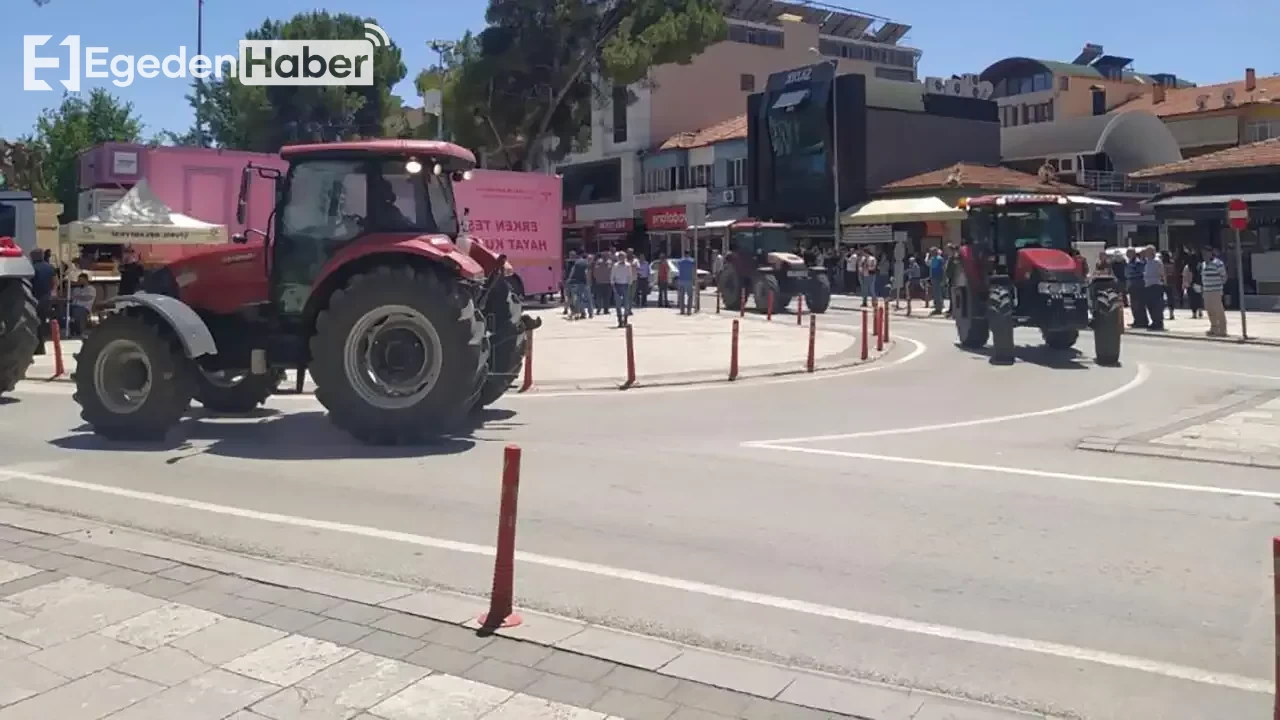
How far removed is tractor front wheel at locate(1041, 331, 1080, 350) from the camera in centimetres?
1952

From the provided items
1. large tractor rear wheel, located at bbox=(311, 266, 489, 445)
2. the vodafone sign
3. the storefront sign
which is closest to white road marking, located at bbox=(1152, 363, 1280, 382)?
large tractor rear wheel, located at bbox=(311, 266, 489, 445)

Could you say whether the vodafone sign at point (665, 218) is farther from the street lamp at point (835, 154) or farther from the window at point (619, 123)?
the street lamp at point (835, 154)

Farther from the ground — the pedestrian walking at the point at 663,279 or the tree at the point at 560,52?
the tree at the point at 560,52

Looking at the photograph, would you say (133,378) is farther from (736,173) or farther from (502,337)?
(736,173)

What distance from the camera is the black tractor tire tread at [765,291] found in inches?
1196

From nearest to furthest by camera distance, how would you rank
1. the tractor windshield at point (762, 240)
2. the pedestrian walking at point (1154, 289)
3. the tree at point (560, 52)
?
the pedestrian walking at point (1154, 289)
the tractor windshield at point (762, 240)
the tree at point (560, 52)

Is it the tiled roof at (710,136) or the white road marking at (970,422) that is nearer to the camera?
the white road marking at (970,422)

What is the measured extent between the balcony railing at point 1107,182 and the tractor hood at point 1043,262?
31.6 metres

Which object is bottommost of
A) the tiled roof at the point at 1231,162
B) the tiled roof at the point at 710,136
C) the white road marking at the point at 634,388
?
the white road marking at the point at 634,388

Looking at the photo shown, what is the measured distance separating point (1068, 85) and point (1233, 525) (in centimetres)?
6205

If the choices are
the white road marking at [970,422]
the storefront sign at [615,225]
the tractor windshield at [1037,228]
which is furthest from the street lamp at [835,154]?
the white road marking at [970,422]

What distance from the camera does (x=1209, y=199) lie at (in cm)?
3428

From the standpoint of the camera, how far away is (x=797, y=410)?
13242mm

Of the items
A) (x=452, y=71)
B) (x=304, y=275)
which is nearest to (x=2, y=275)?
(x=304, y=275)
